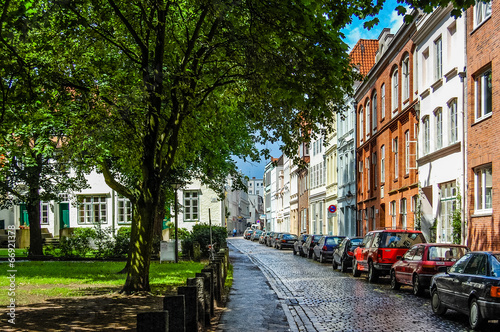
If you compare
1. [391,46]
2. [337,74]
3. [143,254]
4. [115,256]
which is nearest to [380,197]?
[391,46]

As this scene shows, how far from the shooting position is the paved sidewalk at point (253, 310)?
11.0 m

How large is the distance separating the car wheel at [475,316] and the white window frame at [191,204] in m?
43.2

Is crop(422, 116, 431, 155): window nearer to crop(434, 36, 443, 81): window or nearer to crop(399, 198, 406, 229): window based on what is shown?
crop(434, 36, 443, 81): window

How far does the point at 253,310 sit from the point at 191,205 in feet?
133

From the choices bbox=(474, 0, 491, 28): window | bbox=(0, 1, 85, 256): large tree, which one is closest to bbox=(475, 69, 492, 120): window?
bbox=(474, 0, 491, 28): window

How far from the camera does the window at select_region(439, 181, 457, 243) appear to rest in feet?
79.5

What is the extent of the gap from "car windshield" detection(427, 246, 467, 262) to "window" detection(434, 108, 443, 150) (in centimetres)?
1023

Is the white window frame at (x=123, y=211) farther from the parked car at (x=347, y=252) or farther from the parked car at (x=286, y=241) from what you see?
→ the parked car at (x=347, y=252)

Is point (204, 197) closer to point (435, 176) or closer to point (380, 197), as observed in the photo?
point (380, 197)

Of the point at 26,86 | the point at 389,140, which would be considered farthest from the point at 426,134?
the point at 26,86

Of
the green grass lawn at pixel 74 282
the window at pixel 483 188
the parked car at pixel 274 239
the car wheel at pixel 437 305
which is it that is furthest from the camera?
the parked car at pixel 274 239

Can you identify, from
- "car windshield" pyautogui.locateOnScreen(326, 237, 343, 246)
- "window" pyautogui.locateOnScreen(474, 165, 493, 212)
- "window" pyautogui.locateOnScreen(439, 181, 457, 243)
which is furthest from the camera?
"car windshield" pyautogui.locateOnScreen(326, 237, 343, 246)

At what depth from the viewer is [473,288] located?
1068 cm

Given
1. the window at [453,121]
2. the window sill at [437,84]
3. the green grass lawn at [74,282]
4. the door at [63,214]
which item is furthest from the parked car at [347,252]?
the door at [63,214]
